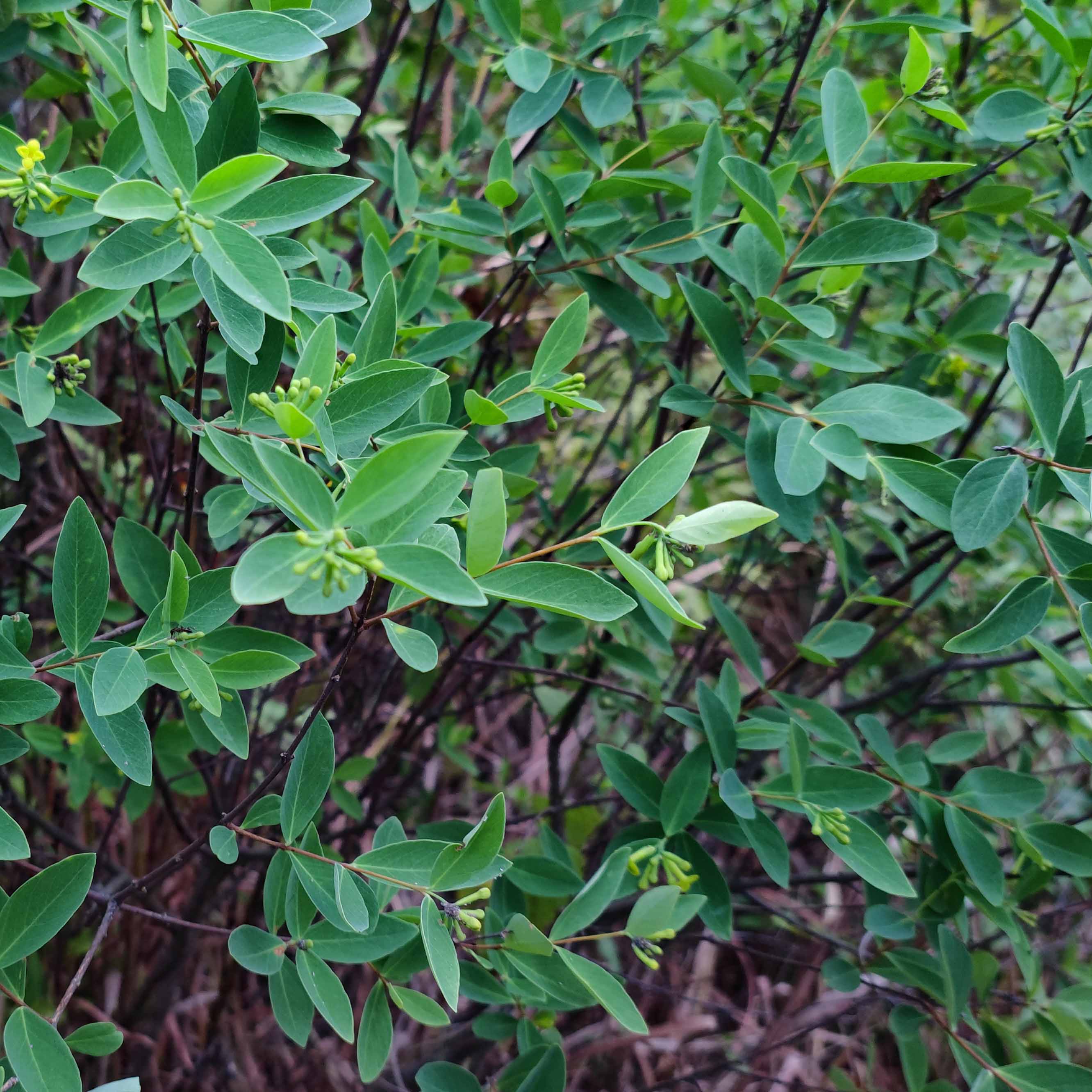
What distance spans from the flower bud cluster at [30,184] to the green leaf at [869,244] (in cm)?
59

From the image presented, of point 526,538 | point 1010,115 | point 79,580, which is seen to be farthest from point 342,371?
point 526,538

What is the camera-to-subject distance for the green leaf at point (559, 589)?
0.53m

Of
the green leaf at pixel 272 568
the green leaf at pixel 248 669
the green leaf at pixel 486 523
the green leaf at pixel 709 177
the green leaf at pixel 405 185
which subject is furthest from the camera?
the green leaf at pixel 405 185

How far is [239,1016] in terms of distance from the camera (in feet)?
4.34

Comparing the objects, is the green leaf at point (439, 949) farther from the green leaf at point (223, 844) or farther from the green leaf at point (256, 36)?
the green leaf at point (256, 36)

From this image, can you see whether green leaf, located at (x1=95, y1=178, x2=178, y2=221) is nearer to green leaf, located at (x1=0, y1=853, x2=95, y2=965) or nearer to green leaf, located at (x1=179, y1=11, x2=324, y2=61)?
green leaf, located at (x1=179, y1=11, x2=324, y2=61)

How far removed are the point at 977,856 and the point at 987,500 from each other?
38 centimetres

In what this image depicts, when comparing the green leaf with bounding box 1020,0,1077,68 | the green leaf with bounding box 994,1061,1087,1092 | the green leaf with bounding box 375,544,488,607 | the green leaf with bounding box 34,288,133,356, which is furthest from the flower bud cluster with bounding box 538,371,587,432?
the green leaf with bounding box 994,1061,1087,1092

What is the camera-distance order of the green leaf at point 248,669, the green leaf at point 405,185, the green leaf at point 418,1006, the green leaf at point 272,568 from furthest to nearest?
the green leaf at point 405,185, the green leaf at point 418,1006, the green leaf at point 248,669, the green leaf at point 272,568

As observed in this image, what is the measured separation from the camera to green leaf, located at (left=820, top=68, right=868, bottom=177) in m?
0.77

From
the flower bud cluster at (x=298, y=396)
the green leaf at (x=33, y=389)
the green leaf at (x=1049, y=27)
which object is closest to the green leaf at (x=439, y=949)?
the flower bud cluster at (x=298, y=396)

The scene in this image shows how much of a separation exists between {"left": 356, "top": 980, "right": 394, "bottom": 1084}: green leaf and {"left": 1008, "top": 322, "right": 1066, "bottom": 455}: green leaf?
0.71 meters

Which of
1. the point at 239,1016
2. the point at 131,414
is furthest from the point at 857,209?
the point at 239,1016

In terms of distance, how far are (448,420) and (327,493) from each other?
39 cm
